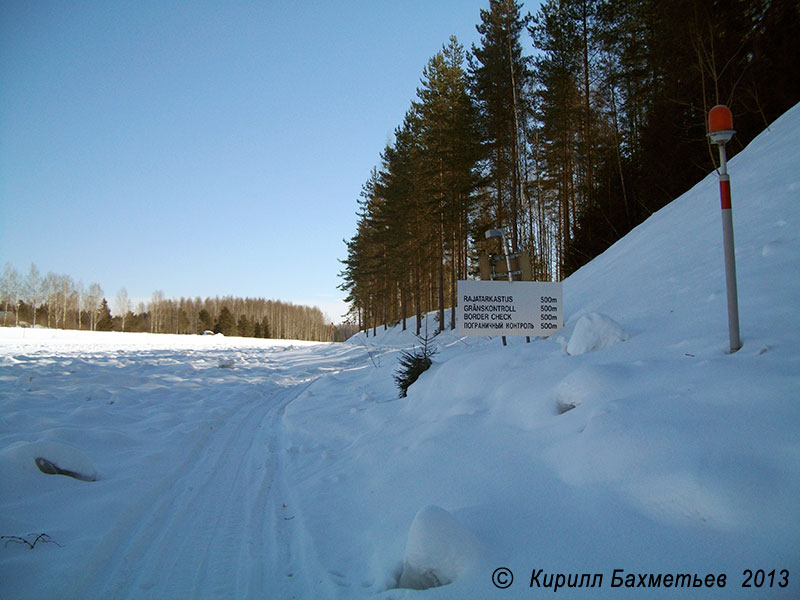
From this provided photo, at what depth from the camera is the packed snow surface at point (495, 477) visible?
1.99 metres

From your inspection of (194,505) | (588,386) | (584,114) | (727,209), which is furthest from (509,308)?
(584,114)

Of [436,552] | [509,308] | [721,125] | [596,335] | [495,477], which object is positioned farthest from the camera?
[509,308]

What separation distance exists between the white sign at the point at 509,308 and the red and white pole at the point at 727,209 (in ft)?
10.7

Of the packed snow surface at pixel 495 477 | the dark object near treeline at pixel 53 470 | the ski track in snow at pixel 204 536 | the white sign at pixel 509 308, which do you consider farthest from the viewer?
the white sign at pixel 509 308

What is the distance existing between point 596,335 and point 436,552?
3799 mm

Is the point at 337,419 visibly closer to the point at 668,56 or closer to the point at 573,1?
the point at 668,56

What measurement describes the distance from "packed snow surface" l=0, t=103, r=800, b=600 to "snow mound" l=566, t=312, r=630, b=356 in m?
0.03

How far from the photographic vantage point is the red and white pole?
3.22 metres

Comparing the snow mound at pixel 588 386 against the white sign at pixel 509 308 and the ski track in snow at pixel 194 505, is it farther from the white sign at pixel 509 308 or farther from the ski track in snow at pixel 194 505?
the white sign at pixel 509 308

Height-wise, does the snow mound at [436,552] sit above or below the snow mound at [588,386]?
below

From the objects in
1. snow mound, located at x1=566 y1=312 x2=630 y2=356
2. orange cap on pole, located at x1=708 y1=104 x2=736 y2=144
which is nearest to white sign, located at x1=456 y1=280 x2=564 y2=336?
snow mound, located at x1=566 y1=312 x2=630 y2=356

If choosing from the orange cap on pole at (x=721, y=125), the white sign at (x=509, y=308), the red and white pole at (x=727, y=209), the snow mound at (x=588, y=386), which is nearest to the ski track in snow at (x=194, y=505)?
the snow mound at (x=588, y=386)

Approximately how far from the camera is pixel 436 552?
2.18 metres

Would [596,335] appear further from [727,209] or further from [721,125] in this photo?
Answer: [721,125]
